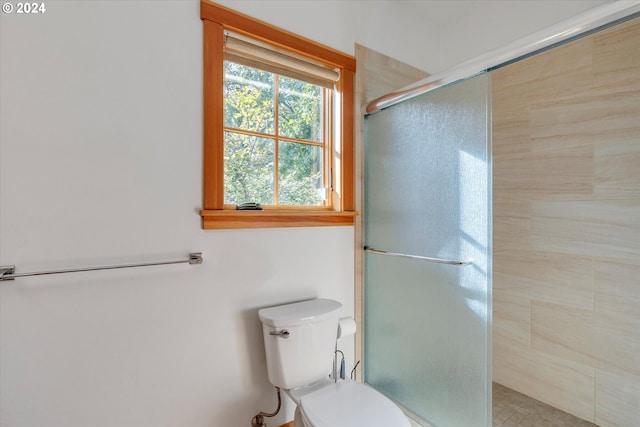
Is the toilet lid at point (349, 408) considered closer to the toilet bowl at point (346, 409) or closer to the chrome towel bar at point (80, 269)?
the toilet bowl at point (346, 409)

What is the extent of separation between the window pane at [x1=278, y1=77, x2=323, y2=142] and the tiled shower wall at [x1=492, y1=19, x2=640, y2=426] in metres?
1.29

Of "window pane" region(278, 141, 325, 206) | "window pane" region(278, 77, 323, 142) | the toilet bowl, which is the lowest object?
the toilet bowl

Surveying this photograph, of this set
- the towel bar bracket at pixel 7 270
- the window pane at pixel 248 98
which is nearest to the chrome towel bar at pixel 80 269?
the towel bar bracket at pixel 7 270

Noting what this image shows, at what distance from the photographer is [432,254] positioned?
1549 millimetres

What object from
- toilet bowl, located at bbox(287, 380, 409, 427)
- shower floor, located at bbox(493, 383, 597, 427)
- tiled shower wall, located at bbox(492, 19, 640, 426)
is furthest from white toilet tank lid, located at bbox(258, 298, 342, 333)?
tiled shower wall, located at bbox(492, 19, 640, 426)

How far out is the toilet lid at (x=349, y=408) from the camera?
1.15m

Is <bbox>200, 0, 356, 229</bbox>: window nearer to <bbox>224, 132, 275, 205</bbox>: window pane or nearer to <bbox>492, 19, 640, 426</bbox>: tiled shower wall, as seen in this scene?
<bbox>224, 132, 275, 205</bbox>: window pane

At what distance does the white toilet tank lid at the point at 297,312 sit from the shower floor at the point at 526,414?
4.07 feet

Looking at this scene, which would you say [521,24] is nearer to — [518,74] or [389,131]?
[518,74]

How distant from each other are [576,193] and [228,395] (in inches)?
83.8

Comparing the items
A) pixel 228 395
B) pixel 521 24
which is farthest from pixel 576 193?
pixel 228 395

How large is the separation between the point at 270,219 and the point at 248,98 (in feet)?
1.98

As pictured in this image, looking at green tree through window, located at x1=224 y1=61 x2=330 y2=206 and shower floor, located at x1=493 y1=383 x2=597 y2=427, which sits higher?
green tree through window, located at x1=224 y1=61 x2=330 y2=206

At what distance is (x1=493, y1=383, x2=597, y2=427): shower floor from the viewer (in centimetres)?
178
